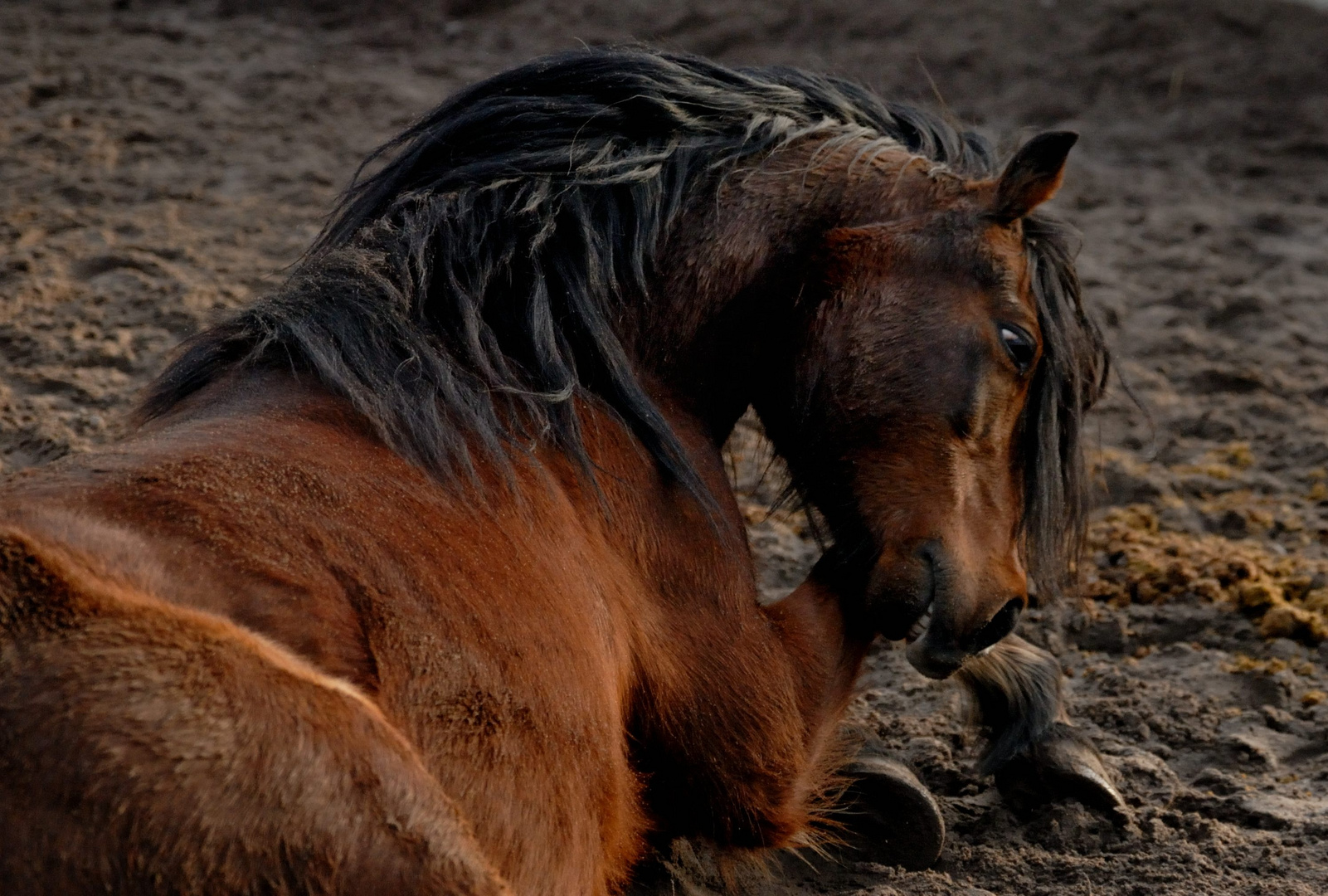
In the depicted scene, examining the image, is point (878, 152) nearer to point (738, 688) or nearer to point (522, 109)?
point (522, 109)

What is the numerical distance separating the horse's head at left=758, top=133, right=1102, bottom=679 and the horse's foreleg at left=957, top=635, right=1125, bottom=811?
1.26 ft

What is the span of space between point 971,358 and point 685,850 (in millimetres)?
1176

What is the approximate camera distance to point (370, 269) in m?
2.59

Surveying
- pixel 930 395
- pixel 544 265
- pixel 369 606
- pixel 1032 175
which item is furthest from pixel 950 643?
pixel 369 606

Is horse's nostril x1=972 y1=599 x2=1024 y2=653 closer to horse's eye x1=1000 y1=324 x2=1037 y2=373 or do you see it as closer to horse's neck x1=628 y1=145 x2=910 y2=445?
horse's eye x1=1000 y1=324 x2=1037 y2=373

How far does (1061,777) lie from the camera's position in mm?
3070

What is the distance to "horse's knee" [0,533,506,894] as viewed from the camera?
162cm

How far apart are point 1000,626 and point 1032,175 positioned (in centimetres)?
87

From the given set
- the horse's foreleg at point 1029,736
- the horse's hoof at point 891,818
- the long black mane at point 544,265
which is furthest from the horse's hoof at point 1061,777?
the long black mane at point 544,265

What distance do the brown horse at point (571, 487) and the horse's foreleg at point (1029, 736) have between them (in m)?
0.02

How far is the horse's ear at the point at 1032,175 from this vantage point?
107 inches

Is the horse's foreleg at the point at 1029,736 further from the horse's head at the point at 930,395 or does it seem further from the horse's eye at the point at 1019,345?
the horse's eye at the point at 1019,345

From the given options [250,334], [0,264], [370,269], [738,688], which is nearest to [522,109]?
[370,269]

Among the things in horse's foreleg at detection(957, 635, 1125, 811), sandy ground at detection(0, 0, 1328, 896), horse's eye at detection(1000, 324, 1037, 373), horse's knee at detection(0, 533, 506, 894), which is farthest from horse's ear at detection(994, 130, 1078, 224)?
horse's knee at detection(0, 533, 506, 894)
